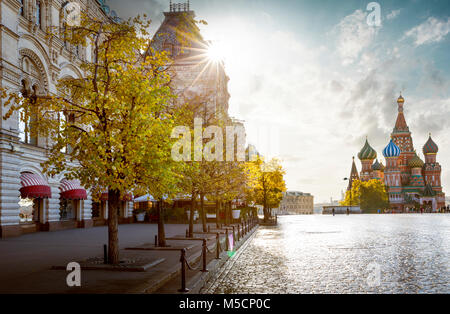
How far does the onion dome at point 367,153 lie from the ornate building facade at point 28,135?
5346 inches

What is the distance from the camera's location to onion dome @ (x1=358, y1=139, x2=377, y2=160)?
153500 millimetres

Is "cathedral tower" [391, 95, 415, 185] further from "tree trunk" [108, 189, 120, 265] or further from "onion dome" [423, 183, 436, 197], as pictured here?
"tree trunk" [108, 189, 120, 265]

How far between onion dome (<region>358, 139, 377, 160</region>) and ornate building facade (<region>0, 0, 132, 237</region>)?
136 meters

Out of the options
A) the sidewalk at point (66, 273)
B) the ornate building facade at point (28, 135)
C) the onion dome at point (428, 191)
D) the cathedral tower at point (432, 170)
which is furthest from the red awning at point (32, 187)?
the cathedral tower at point (432, 170)

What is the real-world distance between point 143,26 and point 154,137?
12.4ft

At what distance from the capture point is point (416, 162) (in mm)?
136625

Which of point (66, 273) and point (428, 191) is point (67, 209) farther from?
point (428, 191)

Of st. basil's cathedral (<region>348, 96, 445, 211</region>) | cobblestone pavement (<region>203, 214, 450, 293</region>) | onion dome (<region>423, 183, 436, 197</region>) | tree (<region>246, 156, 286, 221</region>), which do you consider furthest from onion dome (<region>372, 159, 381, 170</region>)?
cobblestone pavement (<region>203, 214, 450, 293</region>)

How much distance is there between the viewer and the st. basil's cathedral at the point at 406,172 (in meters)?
131

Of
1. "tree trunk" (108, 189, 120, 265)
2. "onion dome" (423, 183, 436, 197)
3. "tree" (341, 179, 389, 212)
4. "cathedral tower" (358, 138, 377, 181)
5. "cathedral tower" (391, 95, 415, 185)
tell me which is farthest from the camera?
"cathedral tower" (358, 138, 377, 181)

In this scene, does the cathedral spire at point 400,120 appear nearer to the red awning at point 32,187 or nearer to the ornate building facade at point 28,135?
the ornate building facade at point 28,135

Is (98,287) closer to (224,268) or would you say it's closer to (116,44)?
(224,268)
